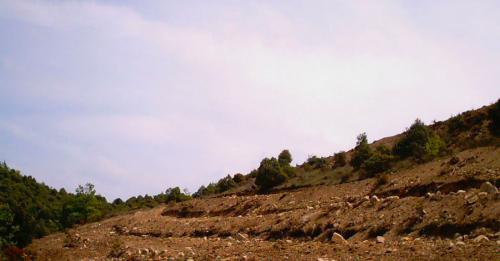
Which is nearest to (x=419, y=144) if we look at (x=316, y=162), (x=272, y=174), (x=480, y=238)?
(x=272, y=174)

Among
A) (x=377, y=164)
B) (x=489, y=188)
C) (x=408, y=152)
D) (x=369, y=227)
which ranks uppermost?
(x=408, y=152)

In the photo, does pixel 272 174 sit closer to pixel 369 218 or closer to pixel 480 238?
pixel 369 218

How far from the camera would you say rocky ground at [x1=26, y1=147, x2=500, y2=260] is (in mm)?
10908

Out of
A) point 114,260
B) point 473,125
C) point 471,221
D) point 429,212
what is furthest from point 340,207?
point 473,125

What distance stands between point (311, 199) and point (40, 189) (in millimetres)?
79828

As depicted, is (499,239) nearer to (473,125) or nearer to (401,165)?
(401,165)

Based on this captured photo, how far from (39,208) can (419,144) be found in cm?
5840

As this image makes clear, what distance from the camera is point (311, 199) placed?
26.0m

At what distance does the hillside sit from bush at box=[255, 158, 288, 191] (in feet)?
8.45

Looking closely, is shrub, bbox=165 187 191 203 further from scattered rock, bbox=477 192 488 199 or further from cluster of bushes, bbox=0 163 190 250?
scattered rock, bbox=477 192 488 199

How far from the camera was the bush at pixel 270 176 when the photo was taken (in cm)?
4134

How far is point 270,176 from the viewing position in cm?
4150

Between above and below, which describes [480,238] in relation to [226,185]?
below

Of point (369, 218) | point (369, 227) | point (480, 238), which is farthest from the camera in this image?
point (369, 218)
